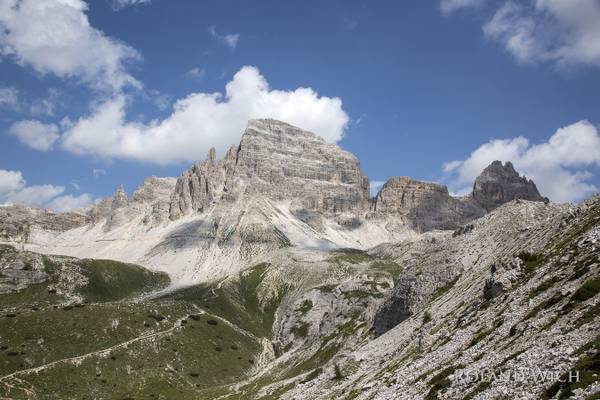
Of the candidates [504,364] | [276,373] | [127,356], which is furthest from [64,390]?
[504,364]

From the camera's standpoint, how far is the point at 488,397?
40812mm

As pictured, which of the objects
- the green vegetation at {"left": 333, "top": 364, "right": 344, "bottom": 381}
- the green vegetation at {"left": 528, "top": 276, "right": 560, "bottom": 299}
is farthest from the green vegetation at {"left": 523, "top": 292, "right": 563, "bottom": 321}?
the green vegetation at {"left": 333, "top": 364, "right": 344, "bottom": 381}

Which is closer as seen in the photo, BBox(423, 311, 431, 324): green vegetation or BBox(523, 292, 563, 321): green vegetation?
BBox(523, 292, 563, 321): green vegetation

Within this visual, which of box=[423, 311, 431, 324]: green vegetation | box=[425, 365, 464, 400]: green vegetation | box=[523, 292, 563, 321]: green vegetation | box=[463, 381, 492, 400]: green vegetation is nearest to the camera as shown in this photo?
box=[463, 381, 492, 400]: green vegetation

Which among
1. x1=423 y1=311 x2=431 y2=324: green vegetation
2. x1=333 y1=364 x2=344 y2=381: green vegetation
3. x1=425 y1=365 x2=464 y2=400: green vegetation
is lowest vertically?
x1=333 y1=364 x2=344 y2=381: green vegetation

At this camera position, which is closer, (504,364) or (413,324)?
(504,364)

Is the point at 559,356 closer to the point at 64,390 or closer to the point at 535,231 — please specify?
the point at 535,231

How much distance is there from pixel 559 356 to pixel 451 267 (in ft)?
239

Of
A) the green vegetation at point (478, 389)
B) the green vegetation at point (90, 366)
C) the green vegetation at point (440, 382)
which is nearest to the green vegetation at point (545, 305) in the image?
the green vegetation at point (440, 382)

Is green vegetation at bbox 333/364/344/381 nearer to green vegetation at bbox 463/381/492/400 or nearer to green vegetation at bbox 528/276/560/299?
green vegetation at bbox 528/276/560/299

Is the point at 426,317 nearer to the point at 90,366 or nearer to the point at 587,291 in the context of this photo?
the point at 587,291

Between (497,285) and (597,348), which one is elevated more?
(497,285)

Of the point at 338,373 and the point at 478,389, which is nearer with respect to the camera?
the point at 478,389

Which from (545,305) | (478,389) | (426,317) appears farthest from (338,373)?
(478,389)
